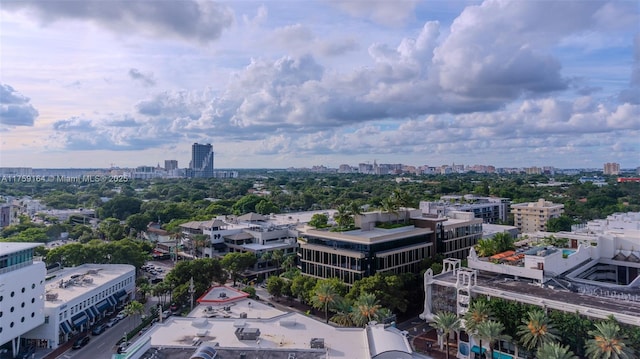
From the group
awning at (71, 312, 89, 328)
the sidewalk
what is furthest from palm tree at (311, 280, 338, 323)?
awning at (71, 312, 89, 328)

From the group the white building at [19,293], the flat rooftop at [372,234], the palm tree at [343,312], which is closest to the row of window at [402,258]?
the flat rooftop at [372,234]

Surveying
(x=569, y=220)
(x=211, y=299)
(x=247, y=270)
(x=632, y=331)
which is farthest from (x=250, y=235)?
(x=569, y=220)

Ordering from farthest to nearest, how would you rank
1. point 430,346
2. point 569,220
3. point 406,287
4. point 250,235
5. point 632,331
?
point 569,220 < point 250,235 < point 406,287 < point 430,346 < point 632,331

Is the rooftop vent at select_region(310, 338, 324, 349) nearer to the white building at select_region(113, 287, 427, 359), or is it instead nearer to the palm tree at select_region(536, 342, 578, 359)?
the white building at select_region(113, 287, 427, 359)

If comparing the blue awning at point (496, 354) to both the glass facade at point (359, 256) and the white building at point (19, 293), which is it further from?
the white building at point (19, 293)

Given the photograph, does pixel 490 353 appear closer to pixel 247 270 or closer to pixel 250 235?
pixel 247 270

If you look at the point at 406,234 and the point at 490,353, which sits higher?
the point at 406,234

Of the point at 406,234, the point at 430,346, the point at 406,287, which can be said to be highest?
the point at 406,234

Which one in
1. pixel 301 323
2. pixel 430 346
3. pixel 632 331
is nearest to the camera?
pixel 632 331
